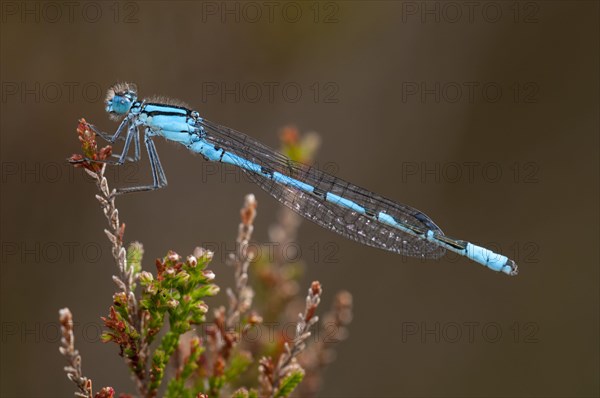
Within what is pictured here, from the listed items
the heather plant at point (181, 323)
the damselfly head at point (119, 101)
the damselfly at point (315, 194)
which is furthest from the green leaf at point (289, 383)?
the damselfly head at point (119, 101)

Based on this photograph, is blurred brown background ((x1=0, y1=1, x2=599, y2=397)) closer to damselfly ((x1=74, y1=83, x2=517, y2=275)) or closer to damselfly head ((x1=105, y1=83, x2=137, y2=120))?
damselfly ((x1=74, y1=83, x2=517, y2=275))

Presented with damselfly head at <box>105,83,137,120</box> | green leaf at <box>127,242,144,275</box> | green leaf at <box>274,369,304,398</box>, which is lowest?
green leaf at <box>274,369,304,398</box>

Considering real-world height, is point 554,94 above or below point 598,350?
above

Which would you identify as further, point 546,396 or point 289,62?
point 289,62

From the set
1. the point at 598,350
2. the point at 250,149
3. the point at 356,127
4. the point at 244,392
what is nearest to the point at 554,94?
the point at 356,127

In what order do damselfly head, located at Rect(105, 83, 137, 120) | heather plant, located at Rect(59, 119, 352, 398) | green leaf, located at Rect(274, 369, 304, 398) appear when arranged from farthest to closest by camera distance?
1. damselfly head, located at Rect(105, 83, 137, 120)
2. green leaf, located at Rect(274, 369, 304, 398)
3. heather plant, located at Rect(59, 119, 352, 398)

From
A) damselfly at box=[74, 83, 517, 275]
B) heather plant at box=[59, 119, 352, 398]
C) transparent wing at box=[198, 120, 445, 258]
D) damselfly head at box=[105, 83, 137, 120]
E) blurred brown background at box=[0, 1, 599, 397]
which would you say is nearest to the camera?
heather plant at box=[59, 119, 352, 398]

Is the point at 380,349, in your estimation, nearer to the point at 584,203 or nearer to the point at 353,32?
the point at 584,203

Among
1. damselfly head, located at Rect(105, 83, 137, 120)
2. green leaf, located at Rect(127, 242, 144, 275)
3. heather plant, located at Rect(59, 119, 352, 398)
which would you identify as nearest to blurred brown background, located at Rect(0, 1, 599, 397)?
damselfly head, located at Rect(105, 83, 137, 120)

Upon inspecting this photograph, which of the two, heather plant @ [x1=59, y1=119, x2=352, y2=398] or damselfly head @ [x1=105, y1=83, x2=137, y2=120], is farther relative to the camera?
damselfly head @ [x1=105, y1=83, x2=137, y2=120]
